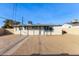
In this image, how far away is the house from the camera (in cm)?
563

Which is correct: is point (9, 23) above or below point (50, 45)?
above

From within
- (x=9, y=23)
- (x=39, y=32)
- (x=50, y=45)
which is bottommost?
(x=50, y=45)

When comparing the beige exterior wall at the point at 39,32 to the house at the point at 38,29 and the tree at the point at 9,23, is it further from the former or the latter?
the tree at the point at 9,23

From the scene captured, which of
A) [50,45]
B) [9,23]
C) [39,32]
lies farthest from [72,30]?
[9,23]

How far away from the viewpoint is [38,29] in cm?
567

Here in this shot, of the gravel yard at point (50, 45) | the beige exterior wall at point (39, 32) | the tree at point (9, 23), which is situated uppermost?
the tree at point (9, 23)

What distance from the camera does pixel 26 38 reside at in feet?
18.6

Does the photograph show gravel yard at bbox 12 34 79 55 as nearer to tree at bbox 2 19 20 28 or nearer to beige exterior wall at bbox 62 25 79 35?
beige exterior wall at bbox 62 25 79 35

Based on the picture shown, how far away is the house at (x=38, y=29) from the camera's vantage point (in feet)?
18.5

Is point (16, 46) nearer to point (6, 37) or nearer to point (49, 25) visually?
point (6, 37)

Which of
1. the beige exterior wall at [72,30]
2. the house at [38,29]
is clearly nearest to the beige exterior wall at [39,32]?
the house at [38,29]

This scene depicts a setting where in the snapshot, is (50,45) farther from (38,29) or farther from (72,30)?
(72,30)

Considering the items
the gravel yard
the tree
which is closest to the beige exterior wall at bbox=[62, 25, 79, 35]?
the gravel yard

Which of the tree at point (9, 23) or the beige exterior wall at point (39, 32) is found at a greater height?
the tree at point (9, 23)
